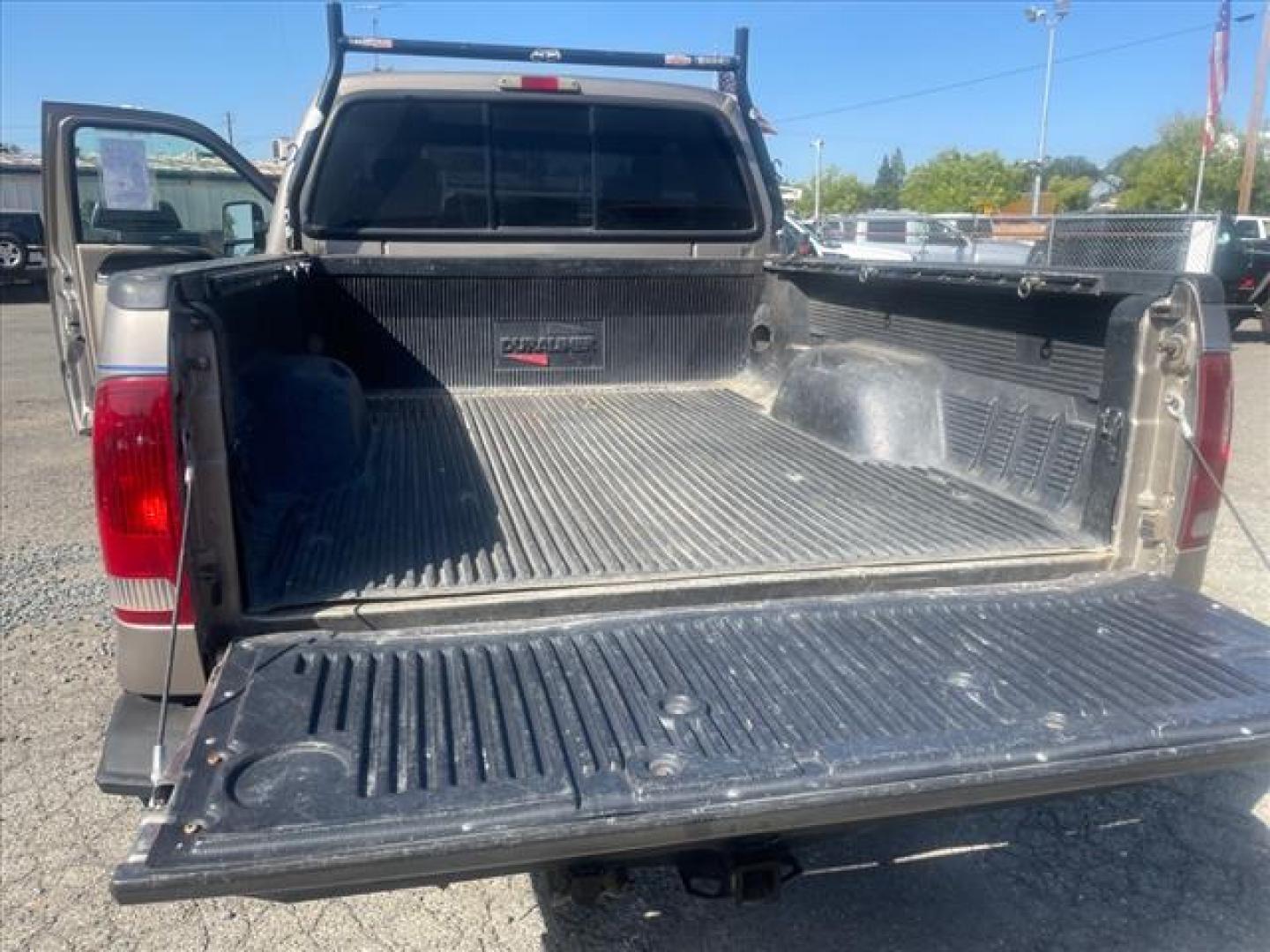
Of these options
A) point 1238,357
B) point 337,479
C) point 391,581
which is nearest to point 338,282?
point 337,479

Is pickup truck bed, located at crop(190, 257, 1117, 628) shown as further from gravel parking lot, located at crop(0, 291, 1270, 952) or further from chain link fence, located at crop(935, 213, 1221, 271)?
chain link fence, located at crop(935, 213, 1221, 271)

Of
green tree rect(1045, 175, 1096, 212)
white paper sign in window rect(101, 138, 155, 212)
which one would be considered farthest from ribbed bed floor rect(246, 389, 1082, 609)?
green tree rect(1045, 175, 1096, 212)

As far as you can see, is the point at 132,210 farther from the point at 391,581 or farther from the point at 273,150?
the point at 391,581

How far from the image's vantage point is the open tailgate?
64.4 inches

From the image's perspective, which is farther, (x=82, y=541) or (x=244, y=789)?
(x=82, y=541)

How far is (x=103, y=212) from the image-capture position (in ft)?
19.9

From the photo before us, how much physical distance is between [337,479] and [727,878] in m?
1.75

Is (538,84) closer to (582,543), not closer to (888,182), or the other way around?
(582,543)

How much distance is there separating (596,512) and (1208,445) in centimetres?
160

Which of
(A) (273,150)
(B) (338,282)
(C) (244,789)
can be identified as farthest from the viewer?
(A) (273,150)

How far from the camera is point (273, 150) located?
5445 millimetres

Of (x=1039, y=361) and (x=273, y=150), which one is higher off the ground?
(x=273, y=150)

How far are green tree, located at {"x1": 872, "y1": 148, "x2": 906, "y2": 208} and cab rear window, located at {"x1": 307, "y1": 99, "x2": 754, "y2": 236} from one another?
4305 inches

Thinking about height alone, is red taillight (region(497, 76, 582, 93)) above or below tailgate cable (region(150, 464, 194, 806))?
above
